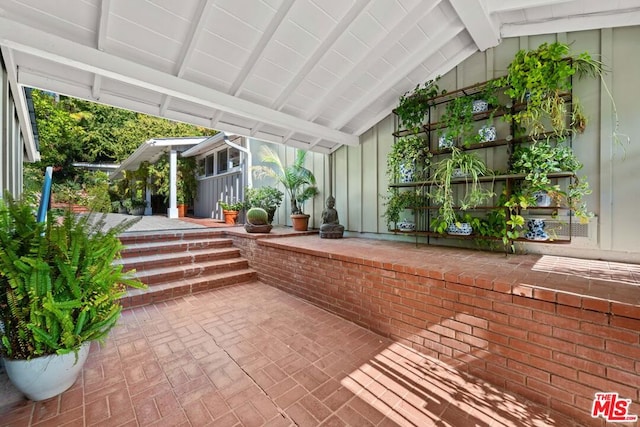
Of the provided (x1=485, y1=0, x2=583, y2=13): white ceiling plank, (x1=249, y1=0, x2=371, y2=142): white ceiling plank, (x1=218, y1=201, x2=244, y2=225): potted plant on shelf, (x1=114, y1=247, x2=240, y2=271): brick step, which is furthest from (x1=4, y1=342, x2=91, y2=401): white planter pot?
(x1=218, y1=201, x2=244, y2=225): potted plant on shelf

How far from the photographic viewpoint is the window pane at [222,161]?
353 inches

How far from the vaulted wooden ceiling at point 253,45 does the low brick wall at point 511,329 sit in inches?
94.1

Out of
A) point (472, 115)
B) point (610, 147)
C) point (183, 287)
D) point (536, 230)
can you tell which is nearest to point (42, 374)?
point (183, 287)

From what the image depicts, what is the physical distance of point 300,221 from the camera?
5266 mm

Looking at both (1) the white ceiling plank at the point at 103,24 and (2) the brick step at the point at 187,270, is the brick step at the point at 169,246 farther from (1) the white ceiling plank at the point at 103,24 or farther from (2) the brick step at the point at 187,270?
(1) the white ceiling plank at the point at 103,24

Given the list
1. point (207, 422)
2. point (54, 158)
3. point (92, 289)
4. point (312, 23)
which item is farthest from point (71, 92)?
point (54, 158)

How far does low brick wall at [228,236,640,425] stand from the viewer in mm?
1494

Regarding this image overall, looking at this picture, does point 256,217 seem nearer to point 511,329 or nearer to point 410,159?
point 410,159

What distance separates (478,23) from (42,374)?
16.2ft

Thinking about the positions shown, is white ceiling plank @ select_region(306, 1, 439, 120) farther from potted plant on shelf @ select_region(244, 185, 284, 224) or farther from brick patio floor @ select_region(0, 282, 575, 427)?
brick patio floor @ select_region(0, 282, 575, 427)

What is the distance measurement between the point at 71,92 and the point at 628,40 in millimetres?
5752

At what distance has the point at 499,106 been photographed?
10.1ft

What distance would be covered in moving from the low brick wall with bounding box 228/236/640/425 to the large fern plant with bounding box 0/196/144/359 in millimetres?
2213

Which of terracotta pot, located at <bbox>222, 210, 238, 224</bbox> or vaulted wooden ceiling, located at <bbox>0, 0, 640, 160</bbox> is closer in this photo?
vaulted wooden ceiling, located at <bbox>0, 0, 640, 160</bbox>
